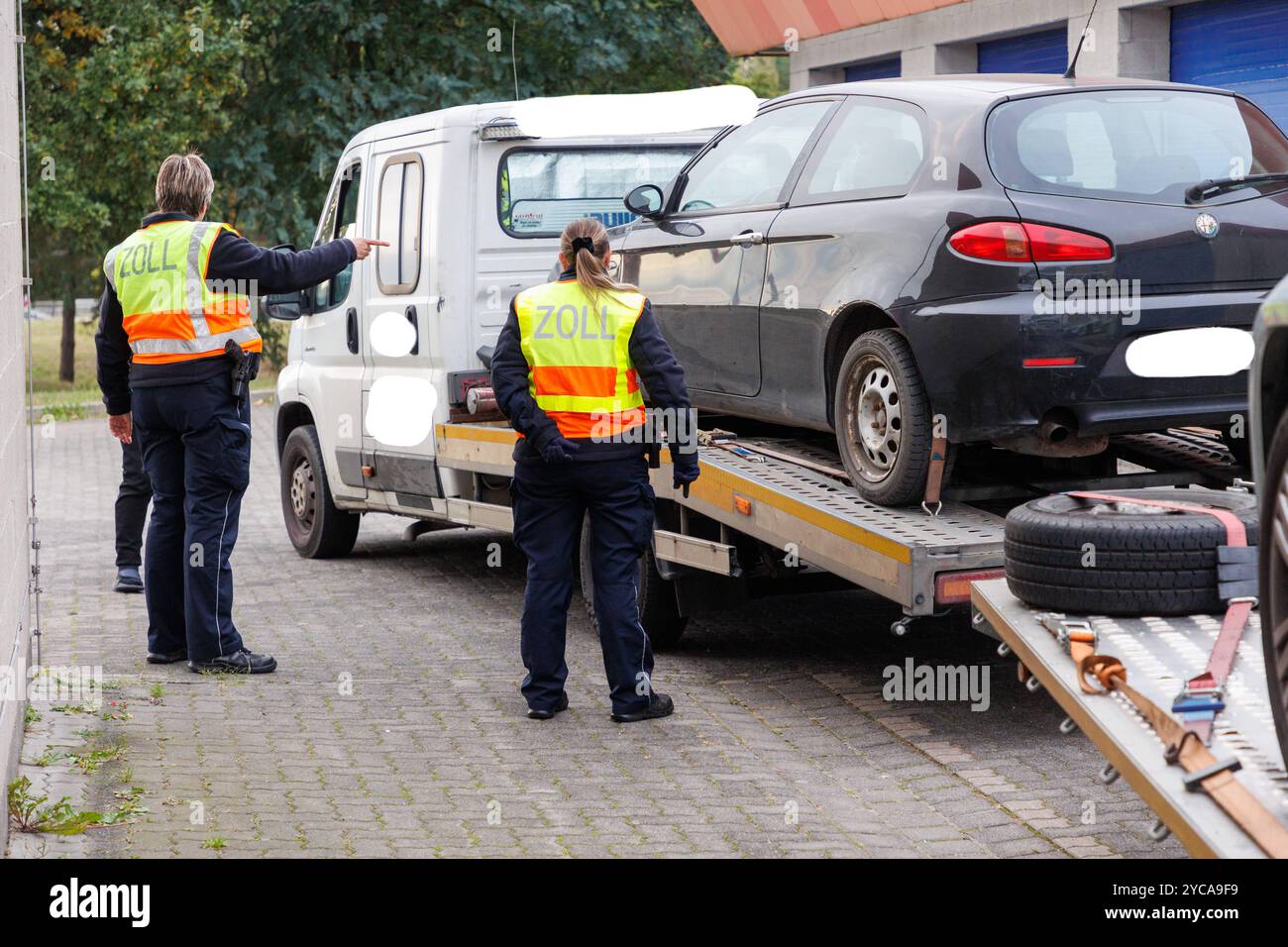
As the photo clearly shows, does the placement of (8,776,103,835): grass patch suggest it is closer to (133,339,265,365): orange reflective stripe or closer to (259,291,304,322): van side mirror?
(133,339,265,365): orange reflective stripe

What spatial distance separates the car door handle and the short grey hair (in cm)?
268

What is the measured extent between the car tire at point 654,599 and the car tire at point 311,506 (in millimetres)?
3226

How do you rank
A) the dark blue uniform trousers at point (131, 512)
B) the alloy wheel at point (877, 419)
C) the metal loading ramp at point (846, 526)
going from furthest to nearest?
1. the dark blue uniform trousers at point (131, 512)
2. the alloy wheel at point (877, 419)
3. the metal loading ramp at point (846, 526)

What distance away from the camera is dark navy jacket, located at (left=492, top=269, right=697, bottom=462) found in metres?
6.31

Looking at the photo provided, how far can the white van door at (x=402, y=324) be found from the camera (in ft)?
30.3

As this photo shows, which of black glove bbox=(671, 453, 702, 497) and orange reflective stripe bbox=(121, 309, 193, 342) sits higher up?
orange reflective stripe bbox=(121, 309, 193, 342)

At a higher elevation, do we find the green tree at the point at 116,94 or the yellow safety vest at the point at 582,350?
the green tree at the point at 116,94

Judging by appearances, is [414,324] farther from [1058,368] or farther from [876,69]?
[876,69]

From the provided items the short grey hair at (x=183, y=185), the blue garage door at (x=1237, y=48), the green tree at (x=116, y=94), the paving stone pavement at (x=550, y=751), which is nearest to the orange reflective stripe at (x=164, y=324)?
the short grey hair at (x=183, y=185)

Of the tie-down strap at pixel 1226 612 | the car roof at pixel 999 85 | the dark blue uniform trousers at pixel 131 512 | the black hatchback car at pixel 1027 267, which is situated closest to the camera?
the tie-down strap at pixel 1226 612

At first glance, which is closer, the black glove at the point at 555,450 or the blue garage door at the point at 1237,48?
the black glove at the point at 555,450

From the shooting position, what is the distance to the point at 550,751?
610 centimetres

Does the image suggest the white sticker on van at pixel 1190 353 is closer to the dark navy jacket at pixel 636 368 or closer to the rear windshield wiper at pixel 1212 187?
the rear windshield wiper at pixel 1212 187

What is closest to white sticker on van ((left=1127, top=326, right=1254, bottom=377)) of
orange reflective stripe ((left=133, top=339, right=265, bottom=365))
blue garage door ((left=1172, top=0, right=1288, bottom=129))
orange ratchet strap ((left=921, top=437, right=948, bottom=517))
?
orange ratchet strap ((left=921, top=437, right=948, bottom=517))
